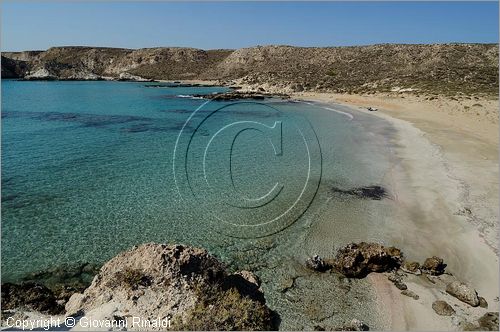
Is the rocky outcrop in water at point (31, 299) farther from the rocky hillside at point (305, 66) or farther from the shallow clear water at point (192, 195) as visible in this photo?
the rocky hillside at point (305, 66)

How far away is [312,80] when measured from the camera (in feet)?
310

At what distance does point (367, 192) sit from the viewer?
2167cm

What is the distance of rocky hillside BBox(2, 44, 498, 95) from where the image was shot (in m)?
77.4

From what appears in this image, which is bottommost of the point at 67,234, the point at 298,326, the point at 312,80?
the point at 298,326

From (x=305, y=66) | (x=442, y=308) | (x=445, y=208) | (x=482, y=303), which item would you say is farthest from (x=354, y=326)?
(x=305, y=66)

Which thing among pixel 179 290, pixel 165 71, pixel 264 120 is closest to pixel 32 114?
pixel 264 120

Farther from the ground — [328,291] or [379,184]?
[379,184]

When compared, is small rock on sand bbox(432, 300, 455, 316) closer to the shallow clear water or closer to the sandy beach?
the sandy beach

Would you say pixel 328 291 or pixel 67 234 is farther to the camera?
pixel 67 234

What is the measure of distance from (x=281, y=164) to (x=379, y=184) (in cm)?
724

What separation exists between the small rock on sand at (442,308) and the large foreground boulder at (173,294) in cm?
517

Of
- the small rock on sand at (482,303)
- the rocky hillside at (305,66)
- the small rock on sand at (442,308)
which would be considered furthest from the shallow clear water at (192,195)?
the rocky hillside at (305,66)

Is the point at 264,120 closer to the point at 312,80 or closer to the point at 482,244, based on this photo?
the point at 482,244

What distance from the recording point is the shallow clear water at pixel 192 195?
14656 millimetres
